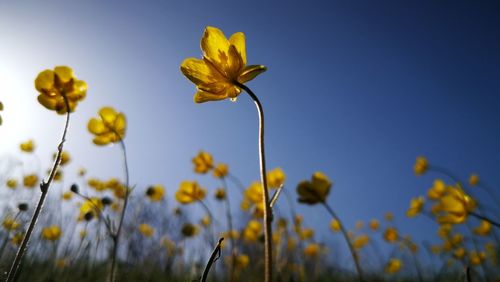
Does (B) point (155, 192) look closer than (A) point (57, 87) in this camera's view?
No

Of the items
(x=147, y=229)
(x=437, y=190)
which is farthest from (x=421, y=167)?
(x=147, y=229)

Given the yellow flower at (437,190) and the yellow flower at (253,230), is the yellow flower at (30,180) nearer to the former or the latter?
the yellow flower at (253,230)

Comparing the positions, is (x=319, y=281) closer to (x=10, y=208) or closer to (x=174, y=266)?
(x=174, y=266)

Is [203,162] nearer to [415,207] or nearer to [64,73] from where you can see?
[64,73]

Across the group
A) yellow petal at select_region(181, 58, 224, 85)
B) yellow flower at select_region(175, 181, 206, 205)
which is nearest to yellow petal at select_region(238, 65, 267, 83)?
yellow petal at select_region(181, 58, 224, 85)

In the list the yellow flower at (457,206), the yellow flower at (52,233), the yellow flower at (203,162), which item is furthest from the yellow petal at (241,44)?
the yellow flower at (52,233)

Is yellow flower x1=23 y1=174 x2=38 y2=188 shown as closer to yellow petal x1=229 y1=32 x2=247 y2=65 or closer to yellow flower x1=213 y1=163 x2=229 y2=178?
yellow flower x1=213 y1=163 x2=229 y2=178
